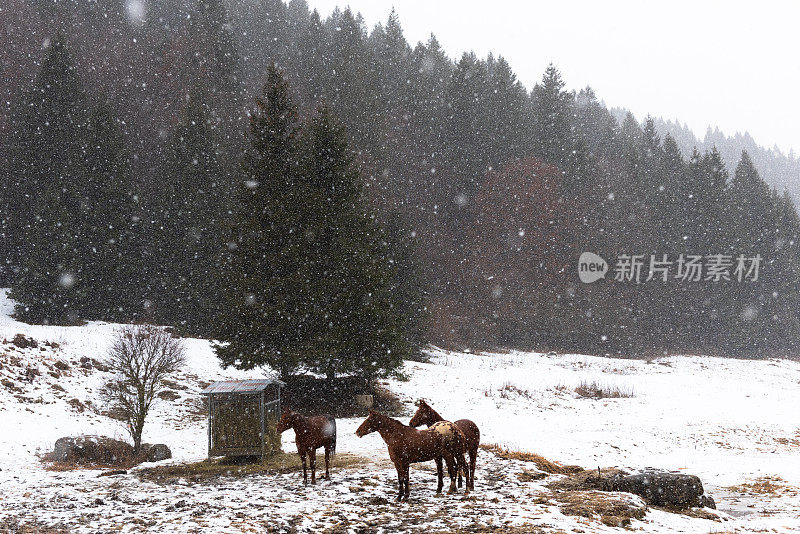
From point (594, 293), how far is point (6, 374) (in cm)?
5164

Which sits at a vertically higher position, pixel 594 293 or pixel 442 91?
pixel 442 91

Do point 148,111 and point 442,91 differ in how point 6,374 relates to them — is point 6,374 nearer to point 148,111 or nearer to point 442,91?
point 148,111

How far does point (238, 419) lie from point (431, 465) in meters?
5.00

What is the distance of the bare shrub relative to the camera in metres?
28.5

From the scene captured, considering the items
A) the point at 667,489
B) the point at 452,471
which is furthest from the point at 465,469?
the point at 667,489

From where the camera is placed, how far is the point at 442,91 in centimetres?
6706

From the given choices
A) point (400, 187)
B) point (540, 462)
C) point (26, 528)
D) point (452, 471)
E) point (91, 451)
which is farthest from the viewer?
point (400, 187)

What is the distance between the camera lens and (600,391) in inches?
1137

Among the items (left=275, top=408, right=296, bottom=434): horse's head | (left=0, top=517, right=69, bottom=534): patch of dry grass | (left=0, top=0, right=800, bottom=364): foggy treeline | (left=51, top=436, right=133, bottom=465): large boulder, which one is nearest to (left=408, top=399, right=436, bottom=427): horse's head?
(left=275, top=408, right=296, bottom=434): horse's head

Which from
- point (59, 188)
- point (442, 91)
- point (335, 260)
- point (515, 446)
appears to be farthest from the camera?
point (442, 91)

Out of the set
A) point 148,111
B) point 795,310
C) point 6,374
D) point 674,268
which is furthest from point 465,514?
point 795,310

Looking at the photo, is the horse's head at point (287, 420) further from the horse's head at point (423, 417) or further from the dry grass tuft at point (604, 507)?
the dry grass tuft at point (604, 507)

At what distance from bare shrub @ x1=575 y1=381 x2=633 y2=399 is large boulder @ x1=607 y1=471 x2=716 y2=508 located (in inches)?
789

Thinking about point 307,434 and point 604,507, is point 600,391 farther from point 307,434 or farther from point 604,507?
point 307,434
